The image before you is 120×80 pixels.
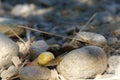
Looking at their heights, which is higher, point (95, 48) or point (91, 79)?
point (95, 48)

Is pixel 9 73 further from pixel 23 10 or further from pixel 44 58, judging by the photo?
pixel 23 10

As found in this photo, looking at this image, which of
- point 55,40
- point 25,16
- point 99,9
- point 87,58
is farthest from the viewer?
point 99,9

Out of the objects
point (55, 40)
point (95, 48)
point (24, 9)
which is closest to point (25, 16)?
point (24, 9)

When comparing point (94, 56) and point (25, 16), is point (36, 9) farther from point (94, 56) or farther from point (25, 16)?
point (94, 56)

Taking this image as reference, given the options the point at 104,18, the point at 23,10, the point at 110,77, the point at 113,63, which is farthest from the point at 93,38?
the point at 23,10

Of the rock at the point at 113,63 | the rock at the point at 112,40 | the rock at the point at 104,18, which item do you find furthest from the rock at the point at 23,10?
the rock at the point at 113,63

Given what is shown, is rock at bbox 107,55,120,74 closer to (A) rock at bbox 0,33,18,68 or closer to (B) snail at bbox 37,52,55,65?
(B) snail at bbox 37,52,55,65

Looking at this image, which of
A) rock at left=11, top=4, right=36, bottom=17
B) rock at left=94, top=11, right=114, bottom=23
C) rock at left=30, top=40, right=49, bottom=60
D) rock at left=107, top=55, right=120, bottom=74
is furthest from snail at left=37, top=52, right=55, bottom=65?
rock at left=11, top=4, right=36, bottom=17

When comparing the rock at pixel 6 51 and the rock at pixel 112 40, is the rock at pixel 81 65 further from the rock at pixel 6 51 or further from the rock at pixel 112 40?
the rock at pixel 112 40
